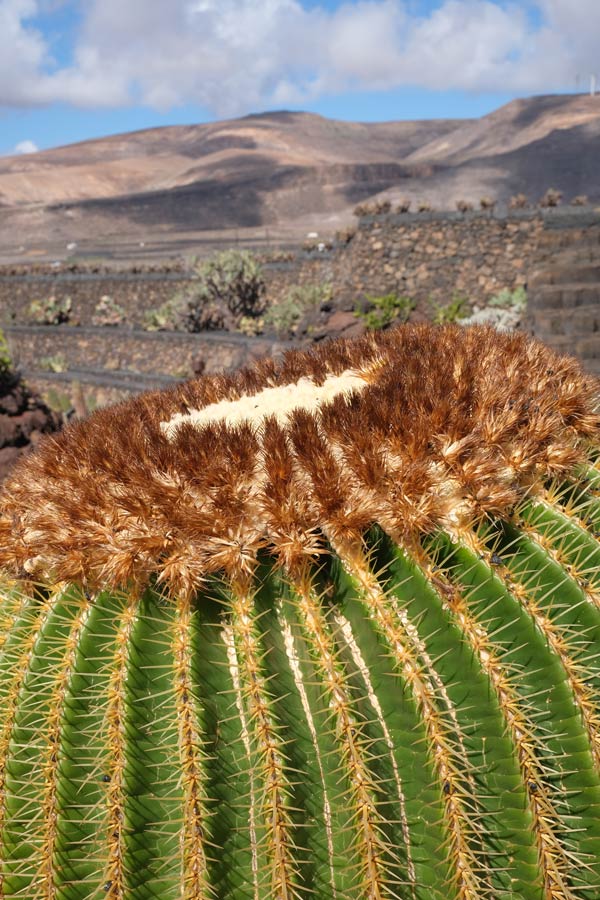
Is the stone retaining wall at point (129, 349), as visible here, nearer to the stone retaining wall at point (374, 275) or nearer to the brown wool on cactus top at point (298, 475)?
the stone retaining wall at point (374, 275)

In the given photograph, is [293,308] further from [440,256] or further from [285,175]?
[285,175]

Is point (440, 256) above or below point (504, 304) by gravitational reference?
above

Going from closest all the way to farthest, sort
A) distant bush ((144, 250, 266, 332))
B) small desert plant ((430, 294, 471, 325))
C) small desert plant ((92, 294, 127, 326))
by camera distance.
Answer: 1. small desert plant ((430, 294, 471, 325))
2. distant bush ((144, 250, 266, 332))
3. small desert plant ((92, 294, 127, 326))

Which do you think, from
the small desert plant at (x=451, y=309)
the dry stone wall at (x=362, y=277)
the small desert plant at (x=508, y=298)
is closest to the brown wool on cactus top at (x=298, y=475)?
the dry stone wall at (x=362, y=277)

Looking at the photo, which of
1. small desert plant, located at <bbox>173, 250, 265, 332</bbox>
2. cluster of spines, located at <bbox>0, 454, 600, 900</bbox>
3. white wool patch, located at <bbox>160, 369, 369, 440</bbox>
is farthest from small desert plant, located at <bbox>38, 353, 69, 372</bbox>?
cluster of spines, located at <bbox>0, 454, 600, 900</bbox>

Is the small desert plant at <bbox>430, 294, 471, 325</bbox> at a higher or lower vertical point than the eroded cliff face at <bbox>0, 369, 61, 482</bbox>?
lower

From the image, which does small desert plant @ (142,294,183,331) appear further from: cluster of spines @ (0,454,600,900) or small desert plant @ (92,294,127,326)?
cluster of spines @ (0,454,600,900)

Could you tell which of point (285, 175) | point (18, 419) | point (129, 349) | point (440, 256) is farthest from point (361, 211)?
point (285, 175)
